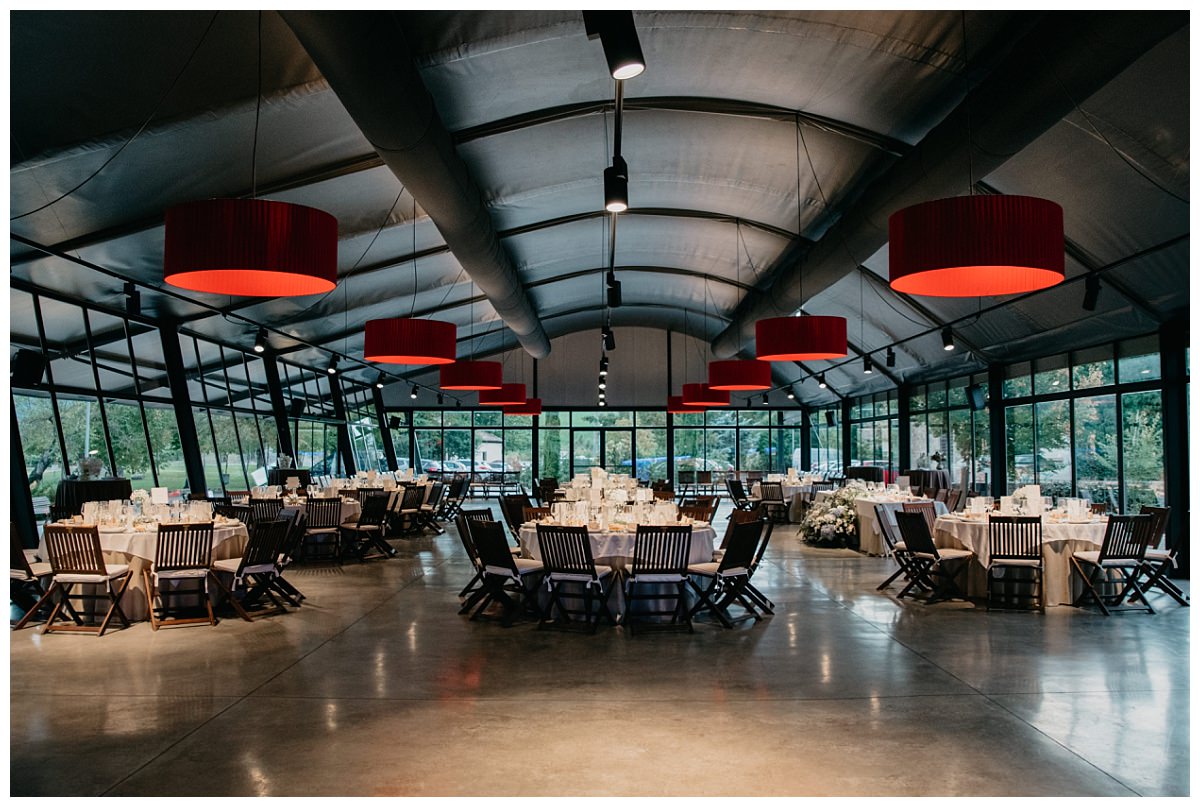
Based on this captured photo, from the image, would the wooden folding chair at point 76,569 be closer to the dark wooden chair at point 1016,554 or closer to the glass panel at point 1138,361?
the dark wooden chair at point 1016,554

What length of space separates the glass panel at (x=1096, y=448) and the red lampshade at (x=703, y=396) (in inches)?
254

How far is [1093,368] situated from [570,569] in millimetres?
9960

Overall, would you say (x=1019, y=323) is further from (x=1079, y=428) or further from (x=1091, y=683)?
(x=1091, y=683)

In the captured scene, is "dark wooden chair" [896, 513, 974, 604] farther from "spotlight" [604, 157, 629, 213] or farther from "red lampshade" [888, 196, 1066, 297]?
"spotlight" [604, 157, 629, 213]

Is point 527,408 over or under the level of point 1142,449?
over

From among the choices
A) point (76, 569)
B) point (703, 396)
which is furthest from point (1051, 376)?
point (76, 569)

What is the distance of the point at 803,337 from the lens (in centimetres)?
817

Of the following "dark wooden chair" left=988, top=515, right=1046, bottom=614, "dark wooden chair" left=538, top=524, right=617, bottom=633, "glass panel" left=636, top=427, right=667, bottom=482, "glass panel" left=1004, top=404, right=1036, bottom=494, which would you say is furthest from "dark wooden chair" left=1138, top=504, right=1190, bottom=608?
"glass panel" left=636, top=427, right=667, bottom=482

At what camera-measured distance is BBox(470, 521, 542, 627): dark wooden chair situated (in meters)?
7.46

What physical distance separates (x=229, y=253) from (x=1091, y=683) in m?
6.03

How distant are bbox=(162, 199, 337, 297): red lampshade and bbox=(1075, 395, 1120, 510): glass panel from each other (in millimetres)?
12103

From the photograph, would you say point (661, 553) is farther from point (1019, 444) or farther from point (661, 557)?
point (1019, 444)

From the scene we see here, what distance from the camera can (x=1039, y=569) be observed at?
321 inches
